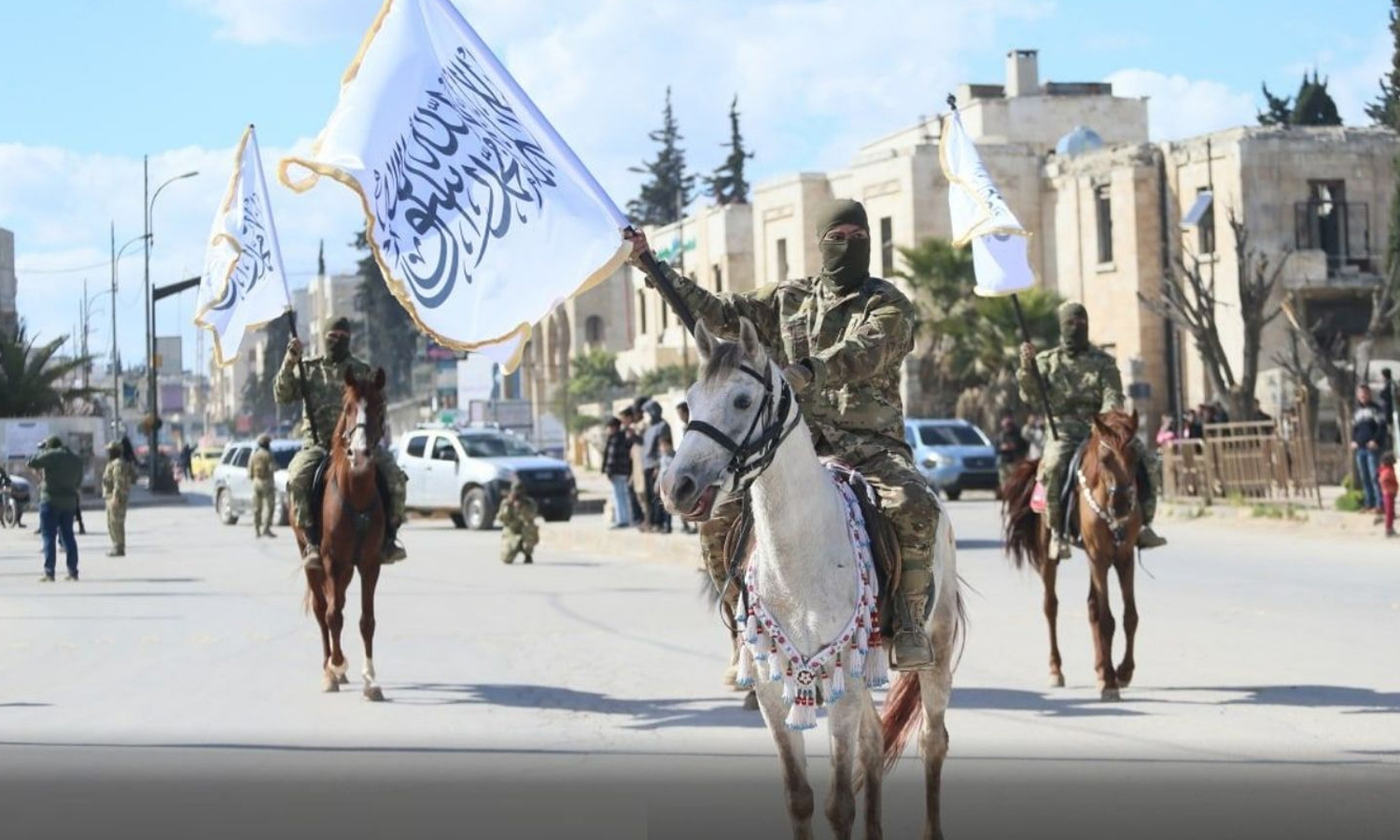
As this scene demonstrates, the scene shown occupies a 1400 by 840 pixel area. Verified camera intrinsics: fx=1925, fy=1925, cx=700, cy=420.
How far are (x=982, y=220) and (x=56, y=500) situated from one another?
1555cm

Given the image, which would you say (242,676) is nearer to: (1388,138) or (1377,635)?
(1377,635)

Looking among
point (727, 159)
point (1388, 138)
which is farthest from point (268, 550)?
point (727, 159)

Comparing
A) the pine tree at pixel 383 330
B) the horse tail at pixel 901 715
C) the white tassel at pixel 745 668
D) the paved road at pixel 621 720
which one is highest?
the pine tree at pixel 383 330

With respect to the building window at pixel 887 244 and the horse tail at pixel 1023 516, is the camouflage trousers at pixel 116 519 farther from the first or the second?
the building window at pixel 887 244

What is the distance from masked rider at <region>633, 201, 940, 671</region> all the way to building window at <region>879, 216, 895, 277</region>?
54.3m

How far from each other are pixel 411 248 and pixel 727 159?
4198 inches

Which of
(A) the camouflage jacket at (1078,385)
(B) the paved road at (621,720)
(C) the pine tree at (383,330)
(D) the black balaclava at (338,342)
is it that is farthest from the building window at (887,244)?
(C) the pine tree at (383,330)

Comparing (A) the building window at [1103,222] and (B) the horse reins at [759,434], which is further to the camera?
(A) the building window at [1103,222]

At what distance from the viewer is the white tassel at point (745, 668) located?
683cm

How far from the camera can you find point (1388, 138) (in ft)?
176

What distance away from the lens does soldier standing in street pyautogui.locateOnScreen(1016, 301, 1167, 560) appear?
12.1m

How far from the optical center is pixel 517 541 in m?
25.6

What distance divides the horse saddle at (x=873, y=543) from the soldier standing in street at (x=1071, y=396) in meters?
4.90

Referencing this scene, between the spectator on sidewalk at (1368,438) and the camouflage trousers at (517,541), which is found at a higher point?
the spectator on sidewalk at (1368,438)
